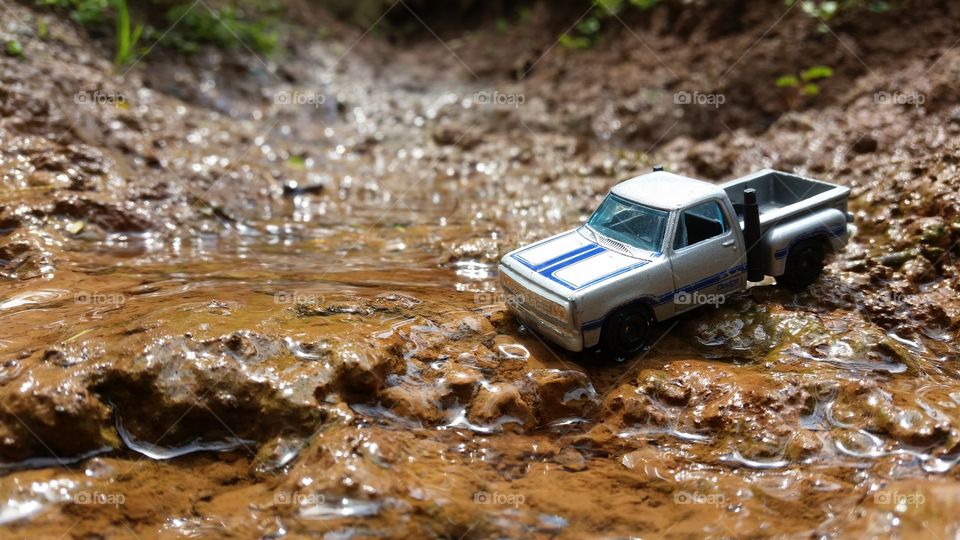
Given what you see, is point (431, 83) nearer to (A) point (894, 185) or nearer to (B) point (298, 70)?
(B) point (298, 70)

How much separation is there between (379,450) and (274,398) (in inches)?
34.1

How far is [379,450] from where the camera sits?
520 cm

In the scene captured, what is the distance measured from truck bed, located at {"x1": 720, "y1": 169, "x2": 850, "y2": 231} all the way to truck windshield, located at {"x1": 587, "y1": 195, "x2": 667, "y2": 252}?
1.07 metres

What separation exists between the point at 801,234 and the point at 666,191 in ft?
4.16

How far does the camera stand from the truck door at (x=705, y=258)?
Answer: 652 cm

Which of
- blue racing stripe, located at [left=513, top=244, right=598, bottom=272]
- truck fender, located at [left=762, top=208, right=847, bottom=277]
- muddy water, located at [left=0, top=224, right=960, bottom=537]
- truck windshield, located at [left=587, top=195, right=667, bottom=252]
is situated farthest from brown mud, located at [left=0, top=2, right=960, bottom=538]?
truck windshield, located at [left=587, top=195, right=667, bottom=252]

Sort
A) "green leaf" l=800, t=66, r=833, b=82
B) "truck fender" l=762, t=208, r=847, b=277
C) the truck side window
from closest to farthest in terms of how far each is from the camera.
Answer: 1. the truck side window
2. "truck fender" l=762, t=208, r=847, b=277
3. "green leaf" l=800, t=66, r=833, b=82

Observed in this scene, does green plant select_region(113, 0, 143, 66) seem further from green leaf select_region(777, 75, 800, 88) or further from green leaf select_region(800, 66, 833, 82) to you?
green leaf select_region(800, 66, 833, 82)

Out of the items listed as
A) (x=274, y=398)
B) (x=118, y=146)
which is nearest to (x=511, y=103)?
(x=118, y=146)

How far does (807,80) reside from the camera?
11.1 m

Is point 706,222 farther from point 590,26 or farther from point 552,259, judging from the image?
point 590,26

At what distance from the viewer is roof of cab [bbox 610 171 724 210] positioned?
262 inches

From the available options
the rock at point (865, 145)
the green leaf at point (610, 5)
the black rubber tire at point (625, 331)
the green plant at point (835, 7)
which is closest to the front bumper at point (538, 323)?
the black rubber tire at point (625, 331)

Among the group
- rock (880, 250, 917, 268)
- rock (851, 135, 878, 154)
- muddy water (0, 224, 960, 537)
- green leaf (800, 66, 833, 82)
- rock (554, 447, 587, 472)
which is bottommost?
rock (554, 447, 587, 472)
